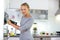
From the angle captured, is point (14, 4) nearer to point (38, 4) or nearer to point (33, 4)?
point (33, 4)

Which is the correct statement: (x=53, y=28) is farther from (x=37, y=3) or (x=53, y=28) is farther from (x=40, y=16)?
(x=37, y=3)

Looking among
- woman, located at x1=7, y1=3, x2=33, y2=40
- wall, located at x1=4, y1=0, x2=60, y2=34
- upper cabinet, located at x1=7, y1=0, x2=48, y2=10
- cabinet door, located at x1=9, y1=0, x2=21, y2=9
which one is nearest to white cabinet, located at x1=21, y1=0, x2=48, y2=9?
upper cabinet, located at x1=7, y1=0, x2=48, y2=10

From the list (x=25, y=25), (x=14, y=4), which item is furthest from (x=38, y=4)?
(x=25, y=25)

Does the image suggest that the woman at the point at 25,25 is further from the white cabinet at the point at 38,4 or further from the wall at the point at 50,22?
the wall at the point at 50,22

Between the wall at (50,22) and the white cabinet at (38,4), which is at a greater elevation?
the white cabinet at (38,4)

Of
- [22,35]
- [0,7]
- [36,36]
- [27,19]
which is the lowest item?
[36,36]

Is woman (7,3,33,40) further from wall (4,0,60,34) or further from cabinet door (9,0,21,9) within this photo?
wall (4,0,60,34)

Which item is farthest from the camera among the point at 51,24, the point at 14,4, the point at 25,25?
the point at 51,24

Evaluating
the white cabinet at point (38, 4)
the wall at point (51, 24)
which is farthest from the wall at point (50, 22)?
the white cabinet at point (38, 4)

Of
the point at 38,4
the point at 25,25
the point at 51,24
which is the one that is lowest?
the point at 51,24

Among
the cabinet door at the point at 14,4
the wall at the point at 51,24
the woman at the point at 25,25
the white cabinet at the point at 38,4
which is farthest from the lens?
the wall at the point at 51,24

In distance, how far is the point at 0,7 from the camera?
9.37 feet

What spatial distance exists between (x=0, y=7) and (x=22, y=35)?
81cm

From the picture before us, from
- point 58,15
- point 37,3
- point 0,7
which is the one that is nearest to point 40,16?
point 37,3
